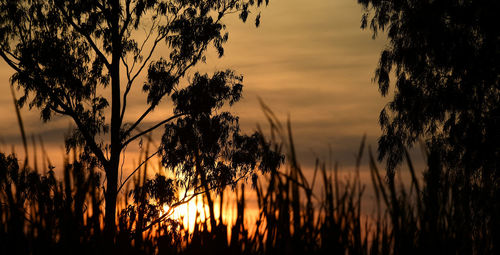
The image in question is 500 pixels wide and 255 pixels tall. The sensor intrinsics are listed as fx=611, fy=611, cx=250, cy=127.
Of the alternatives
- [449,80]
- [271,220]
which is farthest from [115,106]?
[271,220]

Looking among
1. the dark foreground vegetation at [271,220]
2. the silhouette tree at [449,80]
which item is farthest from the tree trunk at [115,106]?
the dark foreground vegetation at [271,220]

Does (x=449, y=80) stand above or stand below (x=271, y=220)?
above

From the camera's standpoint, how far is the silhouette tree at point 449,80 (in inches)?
653

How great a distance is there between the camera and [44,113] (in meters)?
20.1

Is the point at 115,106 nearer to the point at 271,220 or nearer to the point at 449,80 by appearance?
the point at 449,80

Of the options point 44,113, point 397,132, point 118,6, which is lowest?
point 397,132

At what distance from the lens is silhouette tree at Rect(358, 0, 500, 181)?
16.6 meters

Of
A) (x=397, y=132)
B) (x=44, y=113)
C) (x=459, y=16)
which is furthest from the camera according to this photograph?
(x=44, y=113)

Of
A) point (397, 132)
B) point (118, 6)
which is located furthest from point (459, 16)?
point (118, 6)

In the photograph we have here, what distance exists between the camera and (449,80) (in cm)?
1781

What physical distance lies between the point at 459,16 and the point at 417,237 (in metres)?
15.9

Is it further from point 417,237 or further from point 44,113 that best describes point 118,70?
point 417,237

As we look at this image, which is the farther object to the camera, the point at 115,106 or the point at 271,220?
the point at 115,106

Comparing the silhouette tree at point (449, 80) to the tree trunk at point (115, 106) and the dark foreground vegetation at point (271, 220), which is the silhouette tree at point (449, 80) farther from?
the dark foreground vegetation at point (271, 220)
